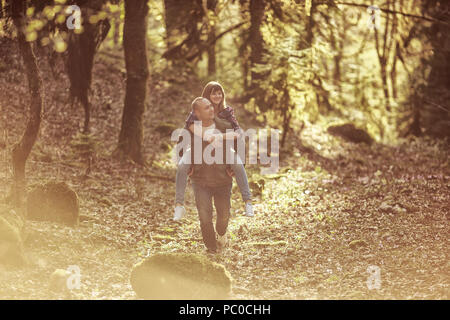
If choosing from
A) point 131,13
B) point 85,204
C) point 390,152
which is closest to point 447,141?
point 390,152

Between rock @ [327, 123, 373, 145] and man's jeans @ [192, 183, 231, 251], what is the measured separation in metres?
12.3

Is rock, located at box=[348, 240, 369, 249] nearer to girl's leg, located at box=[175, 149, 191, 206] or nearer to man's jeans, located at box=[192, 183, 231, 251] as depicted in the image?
man's jeans, located at box=[192, 183, 231, 251]

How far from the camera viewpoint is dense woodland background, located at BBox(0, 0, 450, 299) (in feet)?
24.7

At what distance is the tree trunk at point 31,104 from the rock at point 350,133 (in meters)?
13.1

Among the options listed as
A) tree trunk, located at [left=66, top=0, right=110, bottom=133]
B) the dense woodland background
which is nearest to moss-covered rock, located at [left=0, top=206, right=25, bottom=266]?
the dense woodland background

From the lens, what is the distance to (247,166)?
14.4 m

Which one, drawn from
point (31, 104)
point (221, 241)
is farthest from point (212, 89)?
point (31, 104)

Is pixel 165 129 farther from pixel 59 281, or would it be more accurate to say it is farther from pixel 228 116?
pixel 59 281

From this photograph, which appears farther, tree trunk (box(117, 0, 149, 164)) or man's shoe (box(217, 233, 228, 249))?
tree trunk (box(117, 0, 149, 164))

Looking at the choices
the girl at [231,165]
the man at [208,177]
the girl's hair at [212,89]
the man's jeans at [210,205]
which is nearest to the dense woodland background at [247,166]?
the man's jeans at [210,205]

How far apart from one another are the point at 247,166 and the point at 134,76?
3951mm

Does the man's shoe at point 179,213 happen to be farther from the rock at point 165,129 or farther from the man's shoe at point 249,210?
the rock at point 165,129

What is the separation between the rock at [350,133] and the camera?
62.9 ft

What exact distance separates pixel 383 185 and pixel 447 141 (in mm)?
6335
